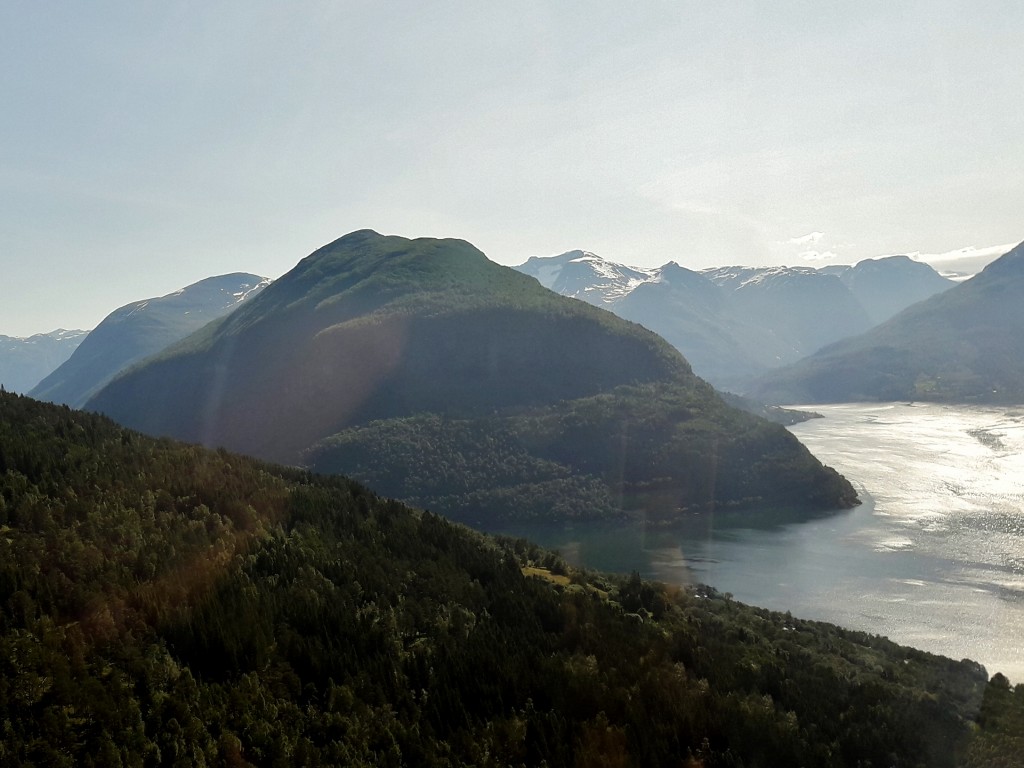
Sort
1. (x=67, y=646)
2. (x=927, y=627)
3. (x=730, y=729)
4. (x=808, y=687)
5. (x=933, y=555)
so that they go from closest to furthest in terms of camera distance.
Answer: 1. (x=67, y=646)
2. (x=730, y=729)
3. (x=808, y=687)
4. (x=927, y=627)
5. (x=933, y=555)

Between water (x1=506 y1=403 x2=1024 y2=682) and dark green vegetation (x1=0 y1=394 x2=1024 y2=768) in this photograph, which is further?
water (x1=506 y1=403 x2=1024 y2=682)

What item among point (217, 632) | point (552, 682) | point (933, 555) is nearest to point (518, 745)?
point (552, 682)

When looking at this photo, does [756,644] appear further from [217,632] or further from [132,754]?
[132,754]

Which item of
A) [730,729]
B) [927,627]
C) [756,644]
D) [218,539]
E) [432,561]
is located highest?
[218,539]

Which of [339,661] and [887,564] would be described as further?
[887,564]

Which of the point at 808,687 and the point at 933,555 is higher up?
the point at 808,687

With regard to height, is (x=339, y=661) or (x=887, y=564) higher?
(x=339, y=661)

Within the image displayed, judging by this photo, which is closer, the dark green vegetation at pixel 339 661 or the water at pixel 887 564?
the dark green vegetation at pixel 339 661

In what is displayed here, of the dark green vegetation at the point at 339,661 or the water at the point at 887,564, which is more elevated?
the dark green vegetation at the point at 339,661
